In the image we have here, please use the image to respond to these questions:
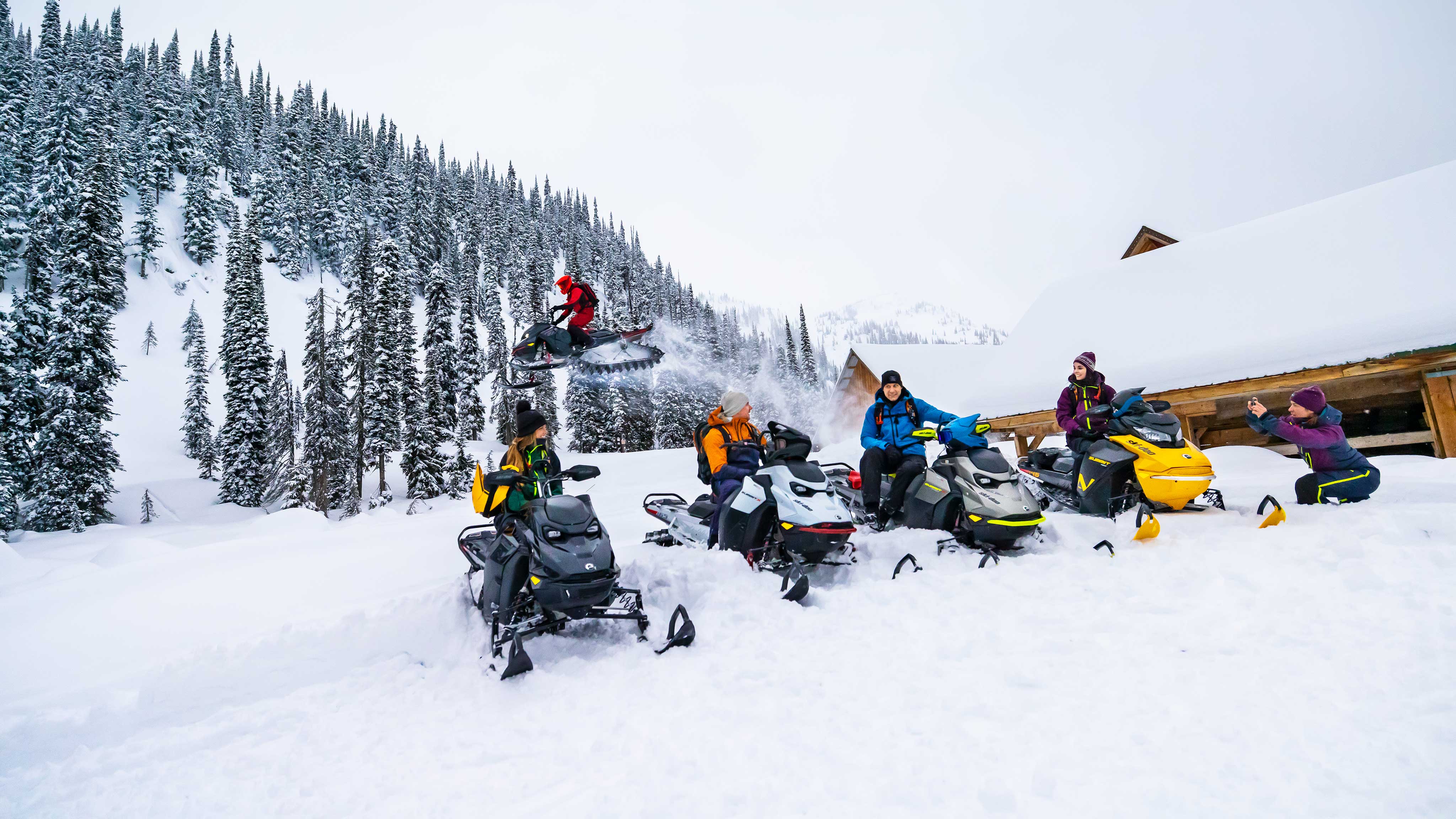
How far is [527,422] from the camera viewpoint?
5.00m

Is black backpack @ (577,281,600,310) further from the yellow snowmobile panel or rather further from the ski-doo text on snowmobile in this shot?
the yellow snowmobile panel

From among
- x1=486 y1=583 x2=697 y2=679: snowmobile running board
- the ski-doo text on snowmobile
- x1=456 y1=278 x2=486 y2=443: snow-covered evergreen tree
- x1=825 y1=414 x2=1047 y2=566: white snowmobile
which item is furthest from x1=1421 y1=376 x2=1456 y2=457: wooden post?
x1=456 y1=278 x2=486 y2=443: snow-covered evergreen tree

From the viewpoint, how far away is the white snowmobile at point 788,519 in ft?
16.4

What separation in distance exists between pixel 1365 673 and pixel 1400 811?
1.14 meters

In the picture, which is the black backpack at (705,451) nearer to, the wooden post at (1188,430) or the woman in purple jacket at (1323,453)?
the woman in purple jacket at (1323,453)

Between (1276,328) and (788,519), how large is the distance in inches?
423

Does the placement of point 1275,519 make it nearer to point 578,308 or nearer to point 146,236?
point 578,308

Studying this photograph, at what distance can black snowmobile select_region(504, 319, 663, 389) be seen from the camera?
11.7 m

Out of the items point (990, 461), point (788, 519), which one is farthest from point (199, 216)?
point (990, 461)

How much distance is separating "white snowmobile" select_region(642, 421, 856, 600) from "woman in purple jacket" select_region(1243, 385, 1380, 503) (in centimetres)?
356

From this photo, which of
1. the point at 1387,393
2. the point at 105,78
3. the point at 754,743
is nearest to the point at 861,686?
the point at 754,743

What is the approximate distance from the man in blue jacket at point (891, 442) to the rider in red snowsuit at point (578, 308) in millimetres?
6645

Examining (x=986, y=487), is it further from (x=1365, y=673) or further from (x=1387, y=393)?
(x=1387, y=393)

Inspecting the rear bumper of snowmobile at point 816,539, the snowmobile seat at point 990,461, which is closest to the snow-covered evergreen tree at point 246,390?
the rear bumper of snowmobile at point 816,539
